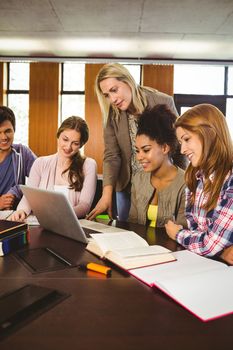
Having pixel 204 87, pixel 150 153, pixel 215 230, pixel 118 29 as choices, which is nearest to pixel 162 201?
pixel 150 153

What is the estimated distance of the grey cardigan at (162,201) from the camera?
182cm

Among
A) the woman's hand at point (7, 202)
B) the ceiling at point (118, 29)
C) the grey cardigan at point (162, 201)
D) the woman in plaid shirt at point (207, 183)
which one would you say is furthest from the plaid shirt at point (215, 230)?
the ceiling at point (118, 29)

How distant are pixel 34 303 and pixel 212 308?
405 millimetres

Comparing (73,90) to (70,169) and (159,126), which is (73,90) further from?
(159,126)

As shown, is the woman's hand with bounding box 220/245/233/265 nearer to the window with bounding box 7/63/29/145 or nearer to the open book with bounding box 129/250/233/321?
the open book with bounding box 129/250/233/321

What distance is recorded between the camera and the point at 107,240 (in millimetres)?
1253

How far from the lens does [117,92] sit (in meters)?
2.08

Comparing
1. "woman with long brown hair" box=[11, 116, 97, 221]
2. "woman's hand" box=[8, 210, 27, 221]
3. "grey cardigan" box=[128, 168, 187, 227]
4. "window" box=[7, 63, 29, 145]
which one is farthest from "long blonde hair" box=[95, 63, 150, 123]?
"window" box=[7, 63, 29, 145]

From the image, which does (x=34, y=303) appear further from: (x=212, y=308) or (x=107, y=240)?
(x=107, y=240)

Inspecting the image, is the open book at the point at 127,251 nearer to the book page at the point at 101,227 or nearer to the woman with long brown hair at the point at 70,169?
the book page at the point at 101,227

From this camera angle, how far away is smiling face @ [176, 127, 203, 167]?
1524mm

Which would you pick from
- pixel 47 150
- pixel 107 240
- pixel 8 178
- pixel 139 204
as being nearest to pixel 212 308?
pixel 107 240

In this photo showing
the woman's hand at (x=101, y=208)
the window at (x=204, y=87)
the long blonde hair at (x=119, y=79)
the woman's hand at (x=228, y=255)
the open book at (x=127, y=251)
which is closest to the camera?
the open book at (x=127, y=251)

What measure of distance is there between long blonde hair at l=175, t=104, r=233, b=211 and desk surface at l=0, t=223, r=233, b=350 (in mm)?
640
